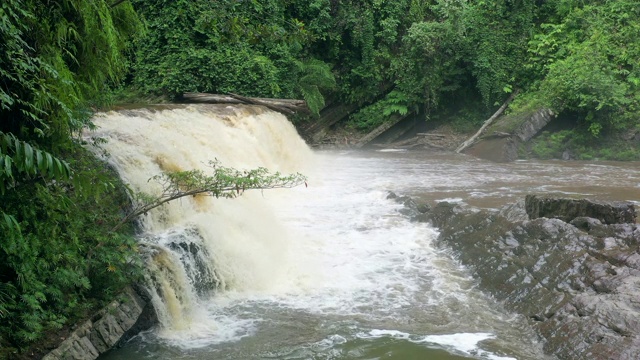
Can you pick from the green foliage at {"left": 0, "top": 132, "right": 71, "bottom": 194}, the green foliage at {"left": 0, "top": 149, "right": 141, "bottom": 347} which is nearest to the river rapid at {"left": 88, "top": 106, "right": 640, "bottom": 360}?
the green foliage at {"left": 0, "top": 149, "right": 141, "bottom": 347}

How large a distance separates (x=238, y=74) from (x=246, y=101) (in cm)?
106

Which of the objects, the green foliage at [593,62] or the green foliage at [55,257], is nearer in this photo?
the green foliage at [55,257]

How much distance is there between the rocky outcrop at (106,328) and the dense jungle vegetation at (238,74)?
0.16 metres

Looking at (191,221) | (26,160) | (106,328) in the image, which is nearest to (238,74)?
(191,221)

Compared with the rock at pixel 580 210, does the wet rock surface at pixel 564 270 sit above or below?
below

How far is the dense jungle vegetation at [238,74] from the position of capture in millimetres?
5098

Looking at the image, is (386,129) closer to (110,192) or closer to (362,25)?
(362,25)

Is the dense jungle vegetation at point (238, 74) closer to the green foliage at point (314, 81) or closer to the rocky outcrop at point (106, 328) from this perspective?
the green foliage at point (314, 81)

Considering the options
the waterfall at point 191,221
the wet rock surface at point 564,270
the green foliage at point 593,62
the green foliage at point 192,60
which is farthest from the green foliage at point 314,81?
the wet rock surface at point 564,270

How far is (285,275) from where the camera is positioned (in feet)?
28.3

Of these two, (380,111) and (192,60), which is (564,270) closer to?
(192,60)

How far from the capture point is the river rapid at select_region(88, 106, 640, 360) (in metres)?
6.51

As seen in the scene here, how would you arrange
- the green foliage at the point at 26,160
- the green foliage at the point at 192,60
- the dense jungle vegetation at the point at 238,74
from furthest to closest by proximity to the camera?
the green foliage at the point at 192,60
the dense jungle vegetation at the point at 238,74
the green foliage at the point at 26,160

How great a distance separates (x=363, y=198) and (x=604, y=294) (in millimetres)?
6571
